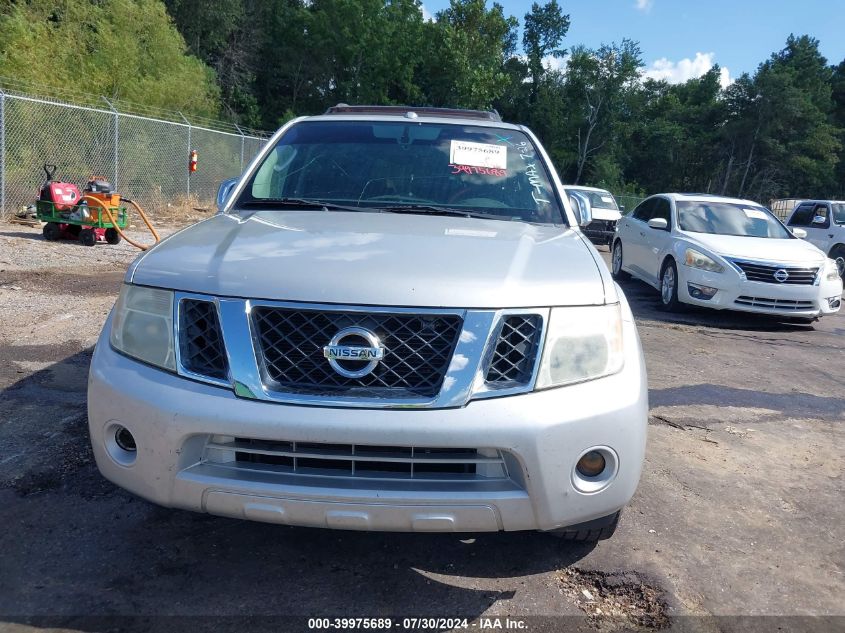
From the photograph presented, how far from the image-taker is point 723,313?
9.48 m

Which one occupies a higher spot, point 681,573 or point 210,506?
point 210,506

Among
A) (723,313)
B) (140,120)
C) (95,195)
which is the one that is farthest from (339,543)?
(140,120)

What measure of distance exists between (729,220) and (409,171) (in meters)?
7.22

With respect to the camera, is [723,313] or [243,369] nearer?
[243,369]

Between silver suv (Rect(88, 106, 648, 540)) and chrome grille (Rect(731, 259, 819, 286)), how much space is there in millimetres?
6492

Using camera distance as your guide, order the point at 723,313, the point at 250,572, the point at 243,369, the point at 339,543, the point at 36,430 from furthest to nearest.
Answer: the point at 723,313
the point at 36,430
the point at 339,543
the point at 250,572
the point at 243,369

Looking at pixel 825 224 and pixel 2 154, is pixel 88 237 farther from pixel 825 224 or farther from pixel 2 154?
pixel 825 224

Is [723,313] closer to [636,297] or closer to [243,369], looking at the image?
[636,297]

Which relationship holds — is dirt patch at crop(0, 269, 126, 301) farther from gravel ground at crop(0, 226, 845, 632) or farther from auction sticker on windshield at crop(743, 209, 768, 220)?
auction sticker on windshield at crop(743, 209, 768, 220)

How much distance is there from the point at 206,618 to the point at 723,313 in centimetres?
859

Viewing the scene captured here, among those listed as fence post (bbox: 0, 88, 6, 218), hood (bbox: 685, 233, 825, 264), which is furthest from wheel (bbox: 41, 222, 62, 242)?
hood (bbox: 685, 233, 825, 264)

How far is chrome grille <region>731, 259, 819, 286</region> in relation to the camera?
8.31 metres

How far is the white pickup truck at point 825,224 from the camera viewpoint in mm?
14133

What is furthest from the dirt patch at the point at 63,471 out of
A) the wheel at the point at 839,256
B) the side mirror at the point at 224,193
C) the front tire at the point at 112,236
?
the wheel at the point at 839,256
